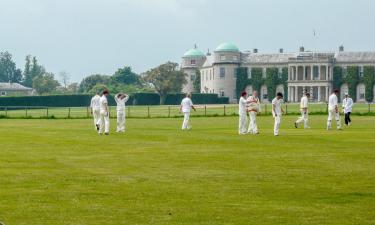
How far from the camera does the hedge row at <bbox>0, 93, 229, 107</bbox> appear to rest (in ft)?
413

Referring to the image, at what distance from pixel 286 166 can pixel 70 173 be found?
4.72 metres

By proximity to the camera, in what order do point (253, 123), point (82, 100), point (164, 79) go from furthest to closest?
1. point (164, 79)
2. point (82, 100)
3. point (253, 123)

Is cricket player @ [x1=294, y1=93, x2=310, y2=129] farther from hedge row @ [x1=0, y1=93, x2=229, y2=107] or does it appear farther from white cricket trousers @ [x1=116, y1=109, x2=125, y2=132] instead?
hedge row @ [x1=0, y1=93, x2=229, y2=107]

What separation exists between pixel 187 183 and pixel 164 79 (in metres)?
145

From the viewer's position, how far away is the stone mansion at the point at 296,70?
534ft

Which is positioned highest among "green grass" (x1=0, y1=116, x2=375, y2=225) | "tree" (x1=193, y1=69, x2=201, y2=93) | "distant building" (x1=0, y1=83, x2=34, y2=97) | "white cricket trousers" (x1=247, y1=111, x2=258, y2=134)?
"tree" (x1=193, y1=69, x2=201, y2=93)

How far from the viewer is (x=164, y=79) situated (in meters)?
163

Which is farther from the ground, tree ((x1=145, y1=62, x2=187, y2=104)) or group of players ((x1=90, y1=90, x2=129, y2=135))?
tree ((x1=145, y1=62, x2=187, y2=104))

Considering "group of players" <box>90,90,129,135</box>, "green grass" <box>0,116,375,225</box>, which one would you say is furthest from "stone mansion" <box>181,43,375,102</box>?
"green grass" <box>0,116,375,225</box>

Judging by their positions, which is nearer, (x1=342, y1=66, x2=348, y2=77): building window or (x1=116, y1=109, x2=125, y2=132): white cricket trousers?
(x1=116, y1=109, x2=125, y2=132): white cricket trousers

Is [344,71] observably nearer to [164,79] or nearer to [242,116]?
[164,79]

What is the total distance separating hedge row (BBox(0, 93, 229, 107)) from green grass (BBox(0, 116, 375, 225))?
317 feet

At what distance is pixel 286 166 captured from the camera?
71.4 feet

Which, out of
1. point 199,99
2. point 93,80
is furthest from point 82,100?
point 93,80
